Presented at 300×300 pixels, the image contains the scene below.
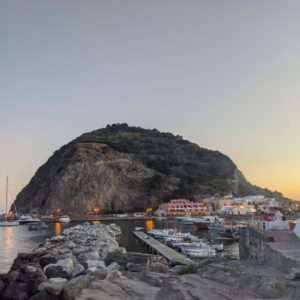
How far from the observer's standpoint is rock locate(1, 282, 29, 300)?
17562 millimetres

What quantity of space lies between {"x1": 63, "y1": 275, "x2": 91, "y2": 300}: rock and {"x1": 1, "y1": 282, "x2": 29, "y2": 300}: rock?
12.6 feet

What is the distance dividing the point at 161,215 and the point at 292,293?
154m

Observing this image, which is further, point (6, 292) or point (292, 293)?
point (6, 292)

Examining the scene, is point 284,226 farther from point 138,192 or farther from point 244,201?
point 138,192

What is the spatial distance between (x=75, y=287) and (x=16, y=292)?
5.06 m

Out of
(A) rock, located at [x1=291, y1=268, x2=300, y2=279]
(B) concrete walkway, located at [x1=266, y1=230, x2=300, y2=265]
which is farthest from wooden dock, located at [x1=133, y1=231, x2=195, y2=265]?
(A) rock, located at [x1=291, y1=268, x2=300, y2=279]

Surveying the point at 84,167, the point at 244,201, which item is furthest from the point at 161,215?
the point at 84,167

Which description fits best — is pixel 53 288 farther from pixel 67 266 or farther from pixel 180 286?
pixel 67 266

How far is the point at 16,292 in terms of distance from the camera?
17875 mm

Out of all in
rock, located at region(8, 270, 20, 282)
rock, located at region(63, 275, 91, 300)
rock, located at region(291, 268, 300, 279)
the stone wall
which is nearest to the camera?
rock, located at region(291, 268, 300, 279)

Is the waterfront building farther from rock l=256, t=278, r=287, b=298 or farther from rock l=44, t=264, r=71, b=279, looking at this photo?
rock l=256, t=278, r=287, b=298

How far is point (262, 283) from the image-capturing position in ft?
43.4

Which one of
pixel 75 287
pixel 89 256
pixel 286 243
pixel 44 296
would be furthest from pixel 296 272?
pixel 89 256

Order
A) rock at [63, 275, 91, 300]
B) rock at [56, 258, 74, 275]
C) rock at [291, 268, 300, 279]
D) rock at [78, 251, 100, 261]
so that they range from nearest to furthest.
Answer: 1. rock at [291, 268, 300, 279]
2. rock at [63, 275, 91, 300]
3. rock at [56, 258, 74, 275]
4. rock at [78, 251, 100, 261]
